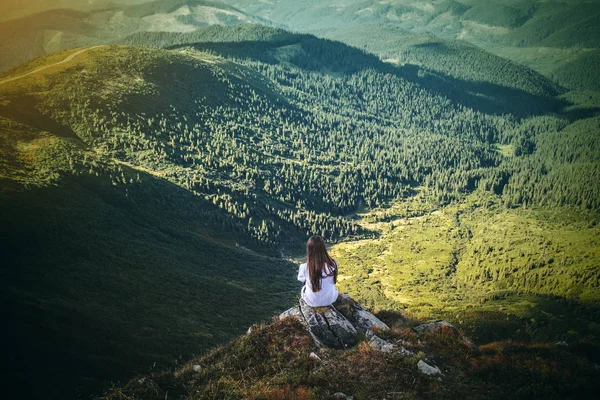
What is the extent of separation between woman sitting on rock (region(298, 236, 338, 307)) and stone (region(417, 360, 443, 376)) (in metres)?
6.41

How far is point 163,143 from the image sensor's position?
17400 cm

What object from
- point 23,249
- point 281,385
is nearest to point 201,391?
point 281,385

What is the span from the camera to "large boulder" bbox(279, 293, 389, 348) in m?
24.2

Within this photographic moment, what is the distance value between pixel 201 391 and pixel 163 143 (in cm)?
16794

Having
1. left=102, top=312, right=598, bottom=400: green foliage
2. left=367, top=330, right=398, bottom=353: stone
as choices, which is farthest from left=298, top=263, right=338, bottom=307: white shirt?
left=367, top=330, right=398, bottom=353: stone

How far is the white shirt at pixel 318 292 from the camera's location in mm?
23391

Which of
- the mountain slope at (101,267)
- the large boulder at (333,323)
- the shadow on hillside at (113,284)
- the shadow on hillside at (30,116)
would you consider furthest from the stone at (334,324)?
the shadow on hillside at (30,116)

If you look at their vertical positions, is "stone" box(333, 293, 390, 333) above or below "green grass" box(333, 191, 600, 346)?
above

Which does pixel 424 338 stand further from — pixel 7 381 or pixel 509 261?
pixel 509 261

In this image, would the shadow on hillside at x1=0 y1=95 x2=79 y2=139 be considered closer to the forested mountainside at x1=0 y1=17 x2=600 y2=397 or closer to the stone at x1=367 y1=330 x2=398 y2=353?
the forested mountainside at x1=0 y1=17 x2=600 y2=397

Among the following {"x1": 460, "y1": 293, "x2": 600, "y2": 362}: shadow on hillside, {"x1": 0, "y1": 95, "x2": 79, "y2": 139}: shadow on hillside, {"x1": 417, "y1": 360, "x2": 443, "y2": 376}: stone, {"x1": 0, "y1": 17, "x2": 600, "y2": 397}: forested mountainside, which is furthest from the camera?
{"x1": 0, "y1": 95, "x2": 79, "y2": 139}: shadow on hillside

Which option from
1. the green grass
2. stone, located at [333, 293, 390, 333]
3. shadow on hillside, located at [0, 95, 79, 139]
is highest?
shadow on hillside, located at [0, 95, 79, 139]

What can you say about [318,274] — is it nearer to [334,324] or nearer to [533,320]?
[334,324]

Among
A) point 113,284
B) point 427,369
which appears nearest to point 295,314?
point 427,369
